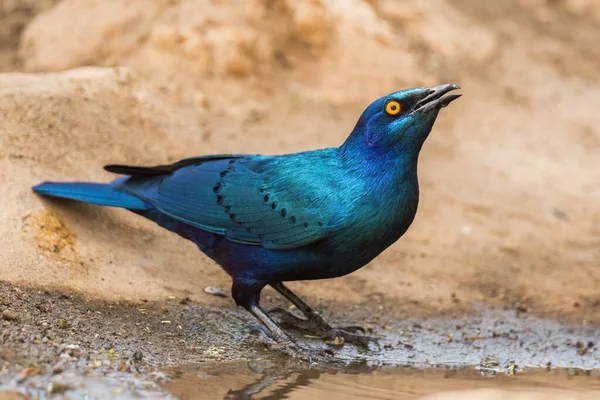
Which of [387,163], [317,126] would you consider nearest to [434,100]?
[387,163]

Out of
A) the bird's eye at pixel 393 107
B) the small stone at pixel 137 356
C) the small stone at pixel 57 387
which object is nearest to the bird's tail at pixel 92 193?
the small stone at pixel 137 356

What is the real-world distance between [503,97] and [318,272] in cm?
404

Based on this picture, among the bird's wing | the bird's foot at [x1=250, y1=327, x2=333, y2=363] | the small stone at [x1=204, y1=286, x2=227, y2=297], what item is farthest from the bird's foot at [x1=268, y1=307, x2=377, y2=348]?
the bird's wing

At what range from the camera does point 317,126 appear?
715 cm

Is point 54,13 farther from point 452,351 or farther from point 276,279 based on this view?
point 452,351

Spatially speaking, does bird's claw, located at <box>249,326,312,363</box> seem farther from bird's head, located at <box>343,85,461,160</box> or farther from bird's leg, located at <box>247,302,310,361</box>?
bird's head, located at <box>343,85,461,160</box>

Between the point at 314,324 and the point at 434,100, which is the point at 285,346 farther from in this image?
the point at 434,100

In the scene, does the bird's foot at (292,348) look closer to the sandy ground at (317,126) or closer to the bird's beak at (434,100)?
the sandy ground at (317,126)

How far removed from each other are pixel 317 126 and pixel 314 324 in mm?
2513

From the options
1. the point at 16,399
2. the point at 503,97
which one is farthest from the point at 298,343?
the point at 503,97

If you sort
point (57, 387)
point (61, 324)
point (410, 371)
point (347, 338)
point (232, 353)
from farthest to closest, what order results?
point (347, 338)
point (410, 371)
point (232, 353)
point (61, 324)
point (57, 387)

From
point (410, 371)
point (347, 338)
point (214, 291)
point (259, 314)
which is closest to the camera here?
point (410, 371)

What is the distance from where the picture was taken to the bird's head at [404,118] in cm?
449

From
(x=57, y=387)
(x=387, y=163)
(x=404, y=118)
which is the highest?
(x=404, y=118)
